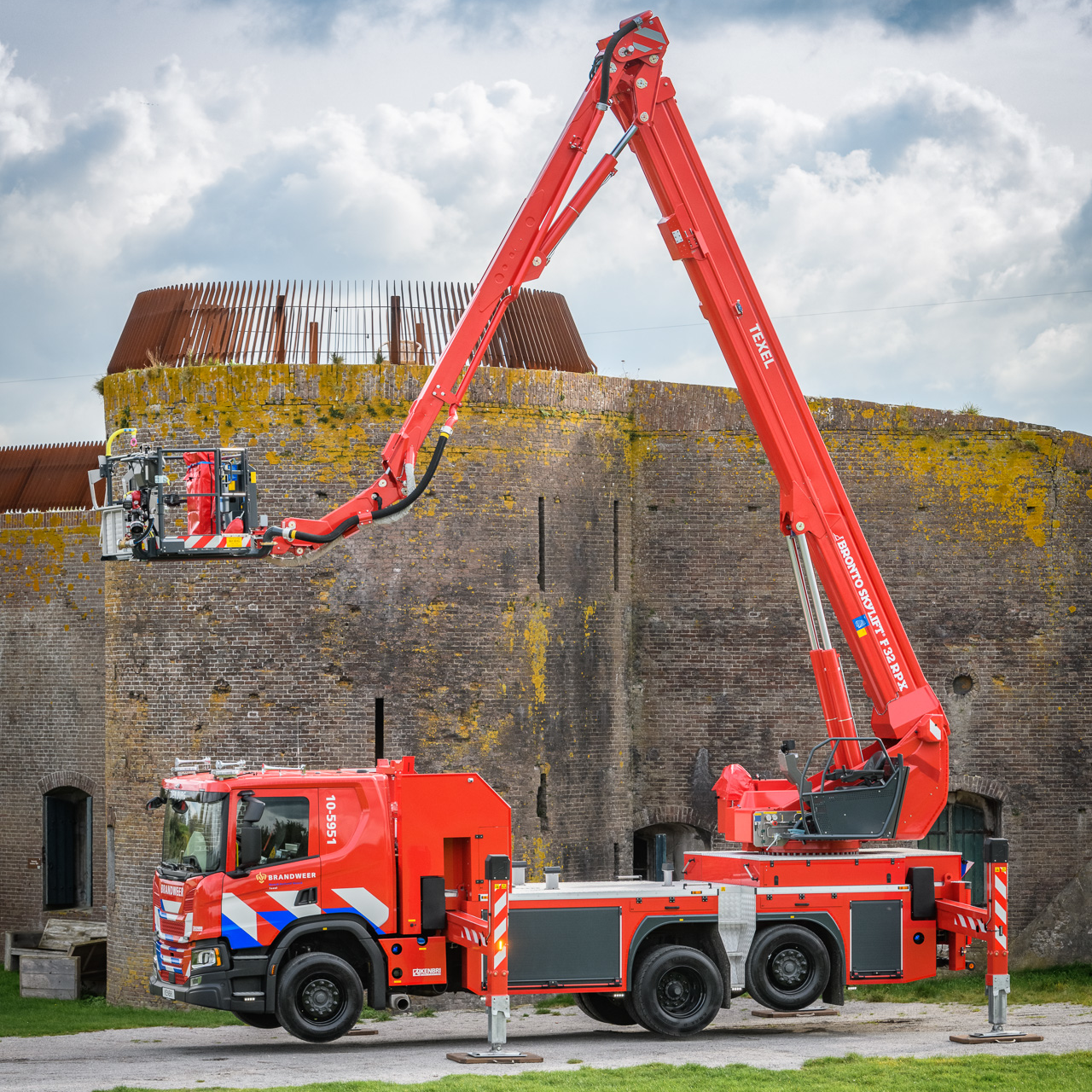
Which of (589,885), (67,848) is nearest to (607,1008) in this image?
(589,885)

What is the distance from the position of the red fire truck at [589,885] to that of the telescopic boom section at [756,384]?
3 cm

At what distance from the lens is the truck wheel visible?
614 inches

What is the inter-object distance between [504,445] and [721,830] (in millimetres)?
6229

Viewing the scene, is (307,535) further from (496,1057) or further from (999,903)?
(999,903)

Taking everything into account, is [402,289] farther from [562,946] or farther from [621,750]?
[562,946]

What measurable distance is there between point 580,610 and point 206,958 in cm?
840

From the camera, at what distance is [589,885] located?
54.0 ft

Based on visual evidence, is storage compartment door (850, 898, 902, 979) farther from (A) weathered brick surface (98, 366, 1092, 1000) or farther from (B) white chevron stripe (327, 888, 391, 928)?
(A) weathered brick surface (98, 366, 1092, 1000)

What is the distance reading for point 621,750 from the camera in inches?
893

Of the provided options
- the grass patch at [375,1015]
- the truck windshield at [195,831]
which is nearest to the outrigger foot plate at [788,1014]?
the grass patch at [375,1015]

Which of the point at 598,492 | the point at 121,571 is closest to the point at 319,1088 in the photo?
the point at 121,571

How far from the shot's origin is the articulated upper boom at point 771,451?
55.6 ft

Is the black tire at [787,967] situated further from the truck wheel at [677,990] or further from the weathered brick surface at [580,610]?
the weathered brick surface at [580,610]

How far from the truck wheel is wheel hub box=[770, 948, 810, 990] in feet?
2.01
